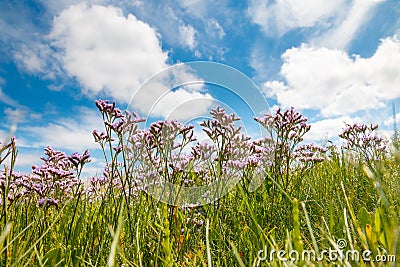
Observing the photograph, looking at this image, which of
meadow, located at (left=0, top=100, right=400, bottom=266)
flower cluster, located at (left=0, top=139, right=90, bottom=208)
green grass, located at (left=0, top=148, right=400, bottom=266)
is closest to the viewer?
green grass, located at (left=0, top=148, right=400, bottom=266)

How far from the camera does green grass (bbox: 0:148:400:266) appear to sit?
1.54m

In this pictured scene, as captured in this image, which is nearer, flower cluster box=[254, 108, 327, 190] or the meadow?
the meadow

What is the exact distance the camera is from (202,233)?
288cm

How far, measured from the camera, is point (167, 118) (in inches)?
109

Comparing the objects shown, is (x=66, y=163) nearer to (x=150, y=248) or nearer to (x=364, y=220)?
(x=150, y=248)

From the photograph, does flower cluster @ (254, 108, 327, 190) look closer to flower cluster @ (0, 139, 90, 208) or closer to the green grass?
the green grass

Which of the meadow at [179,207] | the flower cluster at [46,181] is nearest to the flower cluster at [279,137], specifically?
the meadow at [179,207]

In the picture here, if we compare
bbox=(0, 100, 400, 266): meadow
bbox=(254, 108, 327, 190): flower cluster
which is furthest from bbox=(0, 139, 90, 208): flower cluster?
bbox=(254, 108, 327, 190): flower cluster

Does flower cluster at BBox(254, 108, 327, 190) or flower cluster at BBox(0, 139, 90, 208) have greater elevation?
flower cluster at BBox(254, 108, 327, 190)

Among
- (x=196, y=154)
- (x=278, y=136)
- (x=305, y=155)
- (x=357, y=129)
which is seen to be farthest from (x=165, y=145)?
(x=357, y=129)

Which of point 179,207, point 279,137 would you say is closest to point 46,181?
point 179,207

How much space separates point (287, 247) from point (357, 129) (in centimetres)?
349

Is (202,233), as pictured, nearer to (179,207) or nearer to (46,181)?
(179,207)

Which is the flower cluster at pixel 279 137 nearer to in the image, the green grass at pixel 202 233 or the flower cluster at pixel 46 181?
the green grass at pixel 202 233
